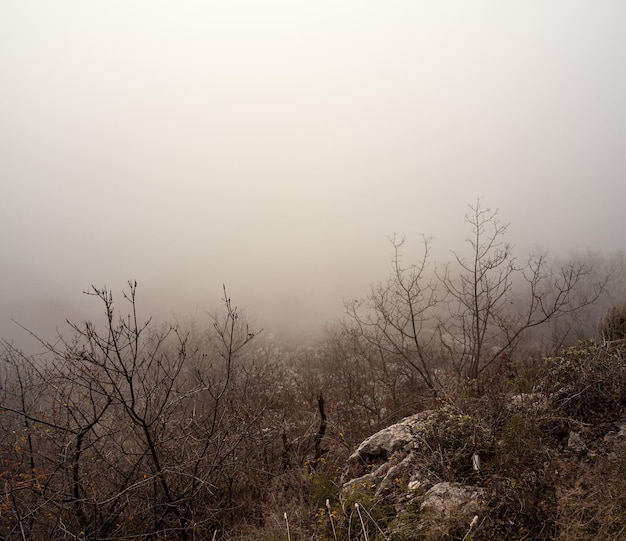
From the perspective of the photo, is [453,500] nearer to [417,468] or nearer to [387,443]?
[417,468]

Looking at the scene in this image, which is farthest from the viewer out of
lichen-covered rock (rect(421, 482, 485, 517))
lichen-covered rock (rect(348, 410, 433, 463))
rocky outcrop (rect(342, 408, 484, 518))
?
lichen-covered rock (rect(348, 410, 433, 463))

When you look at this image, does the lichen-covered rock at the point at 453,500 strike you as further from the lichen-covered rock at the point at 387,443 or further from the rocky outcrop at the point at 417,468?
the lichen-covered rock at the point at 387,443

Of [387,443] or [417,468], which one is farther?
[387,443]

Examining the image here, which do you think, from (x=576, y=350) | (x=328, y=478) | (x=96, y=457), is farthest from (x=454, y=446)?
(x=96, y=457)

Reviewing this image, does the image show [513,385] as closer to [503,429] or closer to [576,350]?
[576,350]

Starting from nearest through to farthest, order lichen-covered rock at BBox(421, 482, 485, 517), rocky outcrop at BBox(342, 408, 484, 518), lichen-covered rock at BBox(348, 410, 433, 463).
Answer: lichen-covered rock at BBox(421, 482, 485, 517), rocky outcrop at BBox(342, 408, 484, 518), lichen-covered rock at BBox(348, 410, 433, 463)

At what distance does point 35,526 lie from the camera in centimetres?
486

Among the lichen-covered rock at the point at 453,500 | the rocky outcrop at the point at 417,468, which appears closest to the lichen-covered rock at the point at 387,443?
the rocky outcrop at the point at 417,468

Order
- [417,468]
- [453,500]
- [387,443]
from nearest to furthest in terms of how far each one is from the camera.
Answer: [453,500], [417,468], [387,443]

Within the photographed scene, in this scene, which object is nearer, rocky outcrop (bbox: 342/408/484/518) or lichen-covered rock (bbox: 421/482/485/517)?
lichen-covered rock (bbox: 421/482/485/517)

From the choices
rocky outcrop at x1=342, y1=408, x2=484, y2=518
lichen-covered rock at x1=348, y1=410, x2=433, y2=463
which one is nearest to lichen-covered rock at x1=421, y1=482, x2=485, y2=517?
rocky outcrop at x1=342, y1=408, x2=484, y2=518

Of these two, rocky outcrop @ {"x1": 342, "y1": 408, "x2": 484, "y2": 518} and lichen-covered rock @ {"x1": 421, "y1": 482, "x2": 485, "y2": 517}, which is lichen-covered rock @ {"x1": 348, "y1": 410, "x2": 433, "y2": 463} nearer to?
rocky outcrop @ {"x1": 342, "y1": 408, "x2": 484, "y2": 518}

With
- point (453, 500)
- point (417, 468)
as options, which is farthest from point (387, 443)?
point (453, 500)

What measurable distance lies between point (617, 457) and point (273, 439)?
4796mm
